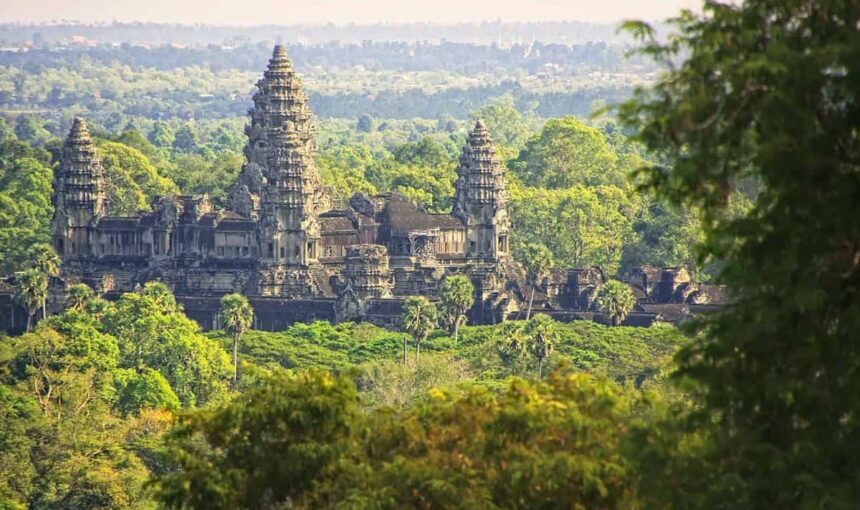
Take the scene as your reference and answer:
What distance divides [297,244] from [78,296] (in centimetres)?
945

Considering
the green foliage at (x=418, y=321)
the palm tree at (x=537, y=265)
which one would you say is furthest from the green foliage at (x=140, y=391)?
the palm tree at (x=537, y=265)

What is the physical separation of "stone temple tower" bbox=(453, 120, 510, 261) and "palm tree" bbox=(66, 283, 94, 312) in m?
16.5

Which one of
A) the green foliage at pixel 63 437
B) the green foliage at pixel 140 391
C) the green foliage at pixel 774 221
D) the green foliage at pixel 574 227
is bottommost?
the green foliage at pixel 574 227

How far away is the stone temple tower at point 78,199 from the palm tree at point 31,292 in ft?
32.5

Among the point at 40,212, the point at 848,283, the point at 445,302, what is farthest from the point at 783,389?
the point at 40,212

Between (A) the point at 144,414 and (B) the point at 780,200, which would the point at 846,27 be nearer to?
(B) the point at 780,200

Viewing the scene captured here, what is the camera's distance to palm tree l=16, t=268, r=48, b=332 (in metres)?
99.4

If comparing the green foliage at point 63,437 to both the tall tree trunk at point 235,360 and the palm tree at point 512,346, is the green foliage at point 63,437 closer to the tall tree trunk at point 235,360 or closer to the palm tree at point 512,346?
the tall tree trunk at point 235,360

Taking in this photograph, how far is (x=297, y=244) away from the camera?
342ft

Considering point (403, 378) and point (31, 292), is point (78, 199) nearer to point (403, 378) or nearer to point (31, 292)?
point (31, 292)

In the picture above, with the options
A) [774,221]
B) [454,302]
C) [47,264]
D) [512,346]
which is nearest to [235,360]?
[512,346]

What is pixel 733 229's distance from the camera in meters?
30.0

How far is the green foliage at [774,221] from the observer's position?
95.5 ft

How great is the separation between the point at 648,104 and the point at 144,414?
1690 inches
